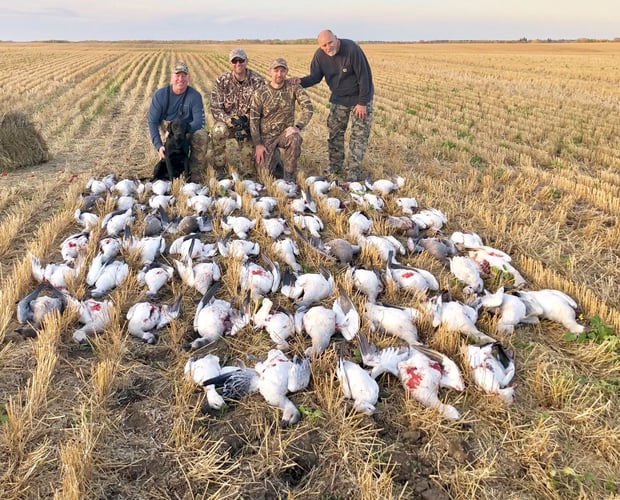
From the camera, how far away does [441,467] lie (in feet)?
7.20

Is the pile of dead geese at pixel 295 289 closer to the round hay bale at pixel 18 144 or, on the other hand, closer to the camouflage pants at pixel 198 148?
the camouflage pants at pixel 198 148

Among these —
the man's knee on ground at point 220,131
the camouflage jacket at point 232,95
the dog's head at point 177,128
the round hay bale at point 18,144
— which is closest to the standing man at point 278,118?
the camouflage jacket at point 232,95

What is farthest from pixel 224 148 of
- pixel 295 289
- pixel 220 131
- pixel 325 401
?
pixel 325 401

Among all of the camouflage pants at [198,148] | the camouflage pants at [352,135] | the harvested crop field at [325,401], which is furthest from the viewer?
the camouflage pants at [352,135]

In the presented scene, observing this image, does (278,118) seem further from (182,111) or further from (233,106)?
(182,111)

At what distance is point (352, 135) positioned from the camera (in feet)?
21.3

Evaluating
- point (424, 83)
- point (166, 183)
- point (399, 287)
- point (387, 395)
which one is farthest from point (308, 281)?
point (424, 83)

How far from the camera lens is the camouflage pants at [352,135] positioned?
6.38 metres

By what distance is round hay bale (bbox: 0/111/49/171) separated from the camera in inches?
265

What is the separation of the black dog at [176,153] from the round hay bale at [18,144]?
224cm

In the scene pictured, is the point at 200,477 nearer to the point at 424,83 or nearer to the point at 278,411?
the point at 278,411

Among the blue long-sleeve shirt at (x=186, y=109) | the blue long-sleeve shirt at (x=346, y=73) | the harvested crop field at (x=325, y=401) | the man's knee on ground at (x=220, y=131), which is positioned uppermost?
the blue long-sleeve shirt at (x=346, y=73)

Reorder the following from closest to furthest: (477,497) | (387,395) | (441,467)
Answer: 1. (477,497)
2. (441,467)
3. (387,395)

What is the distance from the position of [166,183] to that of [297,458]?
14.4 feet
